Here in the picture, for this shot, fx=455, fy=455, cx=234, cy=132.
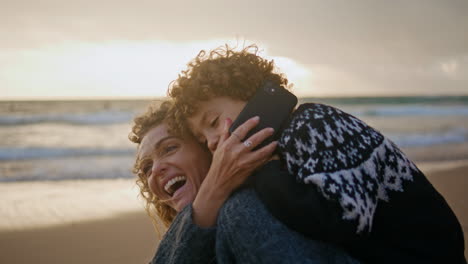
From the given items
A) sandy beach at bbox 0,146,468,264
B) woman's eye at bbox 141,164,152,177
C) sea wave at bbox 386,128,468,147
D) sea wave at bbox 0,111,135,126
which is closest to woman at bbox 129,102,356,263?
woman's eye at bbox 141,164,152,177

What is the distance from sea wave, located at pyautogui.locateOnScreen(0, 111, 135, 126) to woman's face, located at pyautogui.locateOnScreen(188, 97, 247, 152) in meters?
13.3

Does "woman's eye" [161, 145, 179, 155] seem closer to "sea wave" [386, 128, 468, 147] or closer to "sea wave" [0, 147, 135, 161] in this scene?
"sea wave" [0, 147, 135, 161]

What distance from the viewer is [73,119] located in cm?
1608

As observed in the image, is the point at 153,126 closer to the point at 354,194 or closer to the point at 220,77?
the point at 220,77

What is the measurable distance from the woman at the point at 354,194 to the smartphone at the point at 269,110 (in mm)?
57

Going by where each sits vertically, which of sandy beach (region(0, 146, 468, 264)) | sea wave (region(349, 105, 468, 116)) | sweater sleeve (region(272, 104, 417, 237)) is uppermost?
sweater sleeve (region(272, 104, 417, 237))

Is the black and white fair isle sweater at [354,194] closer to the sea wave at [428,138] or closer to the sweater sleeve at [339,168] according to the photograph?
the sweater sleeve at [339,168]

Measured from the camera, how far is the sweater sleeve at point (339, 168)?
4.94 ft

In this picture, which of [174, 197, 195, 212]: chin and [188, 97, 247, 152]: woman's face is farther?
[174, 197, 195, 212]: chin

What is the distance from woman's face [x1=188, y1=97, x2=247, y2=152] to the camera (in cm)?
219

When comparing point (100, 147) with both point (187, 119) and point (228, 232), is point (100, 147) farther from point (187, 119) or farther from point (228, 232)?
point (228, 232)

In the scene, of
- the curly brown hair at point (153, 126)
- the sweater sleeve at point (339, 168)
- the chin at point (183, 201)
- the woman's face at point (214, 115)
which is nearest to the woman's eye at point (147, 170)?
the curly brown hair at point (153, 126)

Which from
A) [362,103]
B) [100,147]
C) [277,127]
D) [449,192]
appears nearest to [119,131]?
[100,147]

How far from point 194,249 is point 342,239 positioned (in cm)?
59
